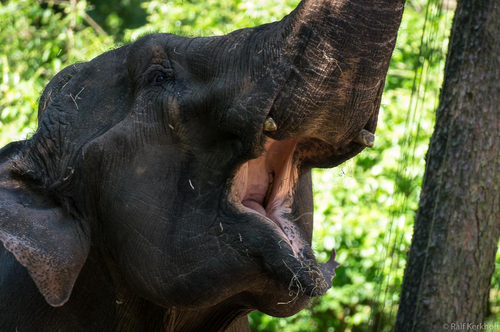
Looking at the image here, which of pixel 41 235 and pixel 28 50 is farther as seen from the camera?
pixel 28 50

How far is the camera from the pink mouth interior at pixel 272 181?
93.7 inches

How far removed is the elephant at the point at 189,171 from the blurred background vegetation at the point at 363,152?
2901 mm

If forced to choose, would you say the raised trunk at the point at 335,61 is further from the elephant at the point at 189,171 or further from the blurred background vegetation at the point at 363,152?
the blurred background vegetation at the point at 363,152

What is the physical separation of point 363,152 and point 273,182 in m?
3.60

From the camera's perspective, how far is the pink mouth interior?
238cm

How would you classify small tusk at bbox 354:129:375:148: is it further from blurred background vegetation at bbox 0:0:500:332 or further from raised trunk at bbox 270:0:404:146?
blurred background vegetation at bbox 0:0:500:332

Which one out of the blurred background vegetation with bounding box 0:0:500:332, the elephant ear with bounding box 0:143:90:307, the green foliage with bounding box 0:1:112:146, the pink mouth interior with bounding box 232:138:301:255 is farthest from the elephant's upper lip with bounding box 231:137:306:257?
the green foliage with bounding box 0:1:112:146

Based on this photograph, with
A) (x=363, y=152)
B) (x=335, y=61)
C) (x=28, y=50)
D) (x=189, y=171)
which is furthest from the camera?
(x=28, y=50)

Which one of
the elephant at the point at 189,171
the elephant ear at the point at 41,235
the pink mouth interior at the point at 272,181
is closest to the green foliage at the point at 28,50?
the elephant at the point at 189,171

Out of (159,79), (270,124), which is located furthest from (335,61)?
(159,79)

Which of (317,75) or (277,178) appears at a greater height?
(317,75)

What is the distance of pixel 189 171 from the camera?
237cm

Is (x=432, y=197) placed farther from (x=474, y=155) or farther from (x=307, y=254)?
(x=307, y=254)

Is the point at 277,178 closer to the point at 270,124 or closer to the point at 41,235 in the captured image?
the point at 270,124
